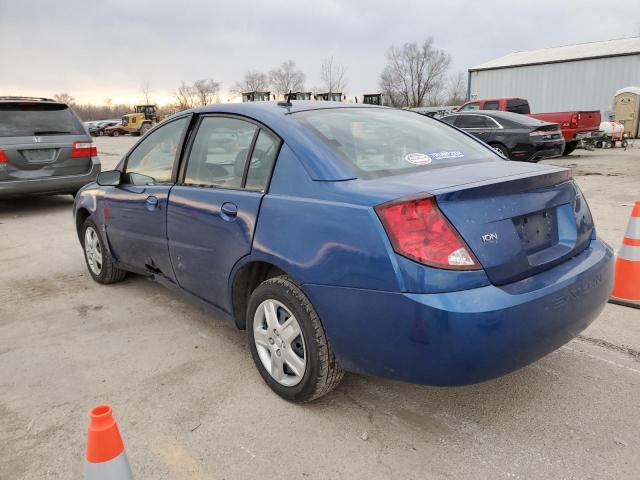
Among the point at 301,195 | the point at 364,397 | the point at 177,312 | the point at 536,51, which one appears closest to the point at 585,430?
the point at 364,397

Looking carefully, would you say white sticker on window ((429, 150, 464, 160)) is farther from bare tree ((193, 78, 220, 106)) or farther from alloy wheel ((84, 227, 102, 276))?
bare tree ((193, 78, 220, 106))

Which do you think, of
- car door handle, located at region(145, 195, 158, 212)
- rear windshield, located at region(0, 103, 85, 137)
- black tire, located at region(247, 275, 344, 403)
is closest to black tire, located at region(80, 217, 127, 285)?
car door handle, located at region(145, 195, 158, 212)

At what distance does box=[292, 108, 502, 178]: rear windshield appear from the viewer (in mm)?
2576

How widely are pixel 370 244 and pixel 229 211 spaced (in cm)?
102

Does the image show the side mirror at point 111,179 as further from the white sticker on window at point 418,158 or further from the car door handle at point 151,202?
the white sticker on window at point 418,158

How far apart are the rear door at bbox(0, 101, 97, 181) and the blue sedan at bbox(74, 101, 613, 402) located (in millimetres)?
5447

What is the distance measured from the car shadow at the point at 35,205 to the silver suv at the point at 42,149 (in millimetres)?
755

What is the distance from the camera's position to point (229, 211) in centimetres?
278

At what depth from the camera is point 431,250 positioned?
2.01m

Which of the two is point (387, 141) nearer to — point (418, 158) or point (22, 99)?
point (418, 158)

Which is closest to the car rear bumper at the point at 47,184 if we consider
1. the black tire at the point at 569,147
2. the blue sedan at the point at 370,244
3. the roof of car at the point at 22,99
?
the roof of car at the point at 22,99

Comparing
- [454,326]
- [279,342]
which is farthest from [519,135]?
[454,326]

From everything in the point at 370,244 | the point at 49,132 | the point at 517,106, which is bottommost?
the point at 370,244

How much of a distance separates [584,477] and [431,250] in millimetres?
1125
